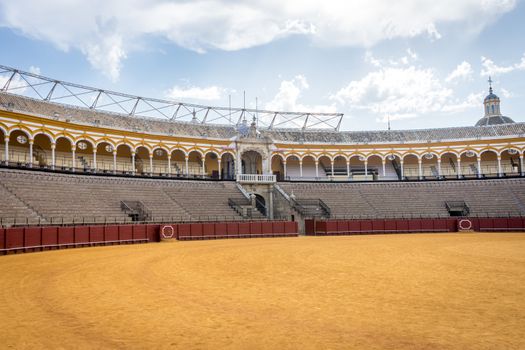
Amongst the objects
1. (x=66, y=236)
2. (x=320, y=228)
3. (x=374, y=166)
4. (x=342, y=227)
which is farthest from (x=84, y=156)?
(x=374, y=166)

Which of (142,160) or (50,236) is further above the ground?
(142,160)

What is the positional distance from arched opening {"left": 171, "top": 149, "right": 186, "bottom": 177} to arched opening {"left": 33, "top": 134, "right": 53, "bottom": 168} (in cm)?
1239

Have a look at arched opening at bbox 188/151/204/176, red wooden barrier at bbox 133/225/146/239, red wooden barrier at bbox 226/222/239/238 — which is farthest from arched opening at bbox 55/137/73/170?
red wooden barrier at bbox 226/222/239/238

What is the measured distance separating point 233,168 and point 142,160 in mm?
10117

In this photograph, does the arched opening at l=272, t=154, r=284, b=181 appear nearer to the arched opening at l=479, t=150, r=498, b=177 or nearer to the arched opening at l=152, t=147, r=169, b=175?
the arched opening at l=152, t=147, r=169, b=175

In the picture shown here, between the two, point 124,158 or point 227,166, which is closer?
point 124,158

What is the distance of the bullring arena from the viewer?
816 centimetres

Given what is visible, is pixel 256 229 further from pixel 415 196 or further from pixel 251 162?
pixel 415 196

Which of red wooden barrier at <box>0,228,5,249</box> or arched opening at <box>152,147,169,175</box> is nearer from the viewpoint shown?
red wooden barrier at <box>0,228,5,249</box>

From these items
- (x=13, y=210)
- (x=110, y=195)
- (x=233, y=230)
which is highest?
(x=110, y=195)

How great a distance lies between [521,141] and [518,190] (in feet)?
22.8

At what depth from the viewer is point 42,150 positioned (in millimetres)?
38312

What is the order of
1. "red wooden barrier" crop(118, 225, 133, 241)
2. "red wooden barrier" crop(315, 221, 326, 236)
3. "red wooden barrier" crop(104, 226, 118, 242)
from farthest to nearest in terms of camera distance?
"red wooden barrier" crop(315, 221, 326, 236) → "red wooden barrier" crop(118, 225, 133, 241) → "red wooden barrier" crop(104, 226, 118, 242)

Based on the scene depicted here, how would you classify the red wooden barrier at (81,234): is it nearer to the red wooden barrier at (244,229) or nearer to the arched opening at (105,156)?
the red wooden barrier at (244,229)
